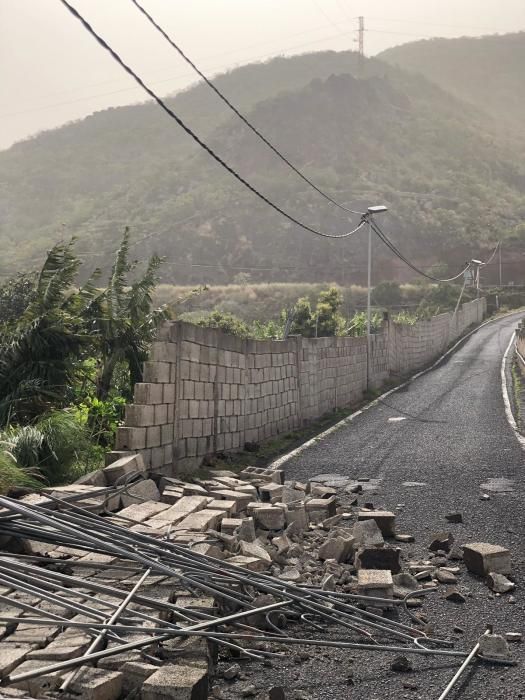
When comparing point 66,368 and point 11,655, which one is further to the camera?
point 66,368

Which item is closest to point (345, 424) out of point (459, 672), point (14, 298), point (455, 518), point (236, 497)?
point (455, 518)

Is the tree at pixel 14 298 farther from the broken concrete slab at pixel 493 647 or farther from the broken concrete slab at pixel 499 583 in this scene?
the broken concrete slab at pixel 493 647

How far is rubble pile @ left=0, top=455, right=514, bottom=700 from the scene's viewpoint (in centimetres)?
384

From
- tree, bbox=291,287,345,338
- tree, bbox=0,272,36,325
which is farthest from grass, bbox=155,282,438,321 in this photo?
tree, bbox=0,272,36,325

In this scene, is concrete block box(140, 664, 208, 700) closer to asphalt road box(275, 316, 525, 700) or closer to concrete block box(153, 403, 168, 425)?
asphalt road box(275, 316, 525, 700)

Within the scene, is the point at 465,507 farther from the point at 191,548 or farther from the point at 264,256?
the point at 264,256

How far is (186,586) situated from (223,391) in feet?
24.5

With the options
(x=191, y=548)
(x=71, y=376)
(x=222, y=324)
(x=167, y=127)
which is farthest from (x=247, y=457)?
(x=167, y=127)

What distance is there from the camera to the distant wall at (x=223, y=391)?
9820 millimetres

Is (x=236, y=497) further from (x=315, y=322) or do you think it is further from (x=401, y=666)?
(x=315, y=322)

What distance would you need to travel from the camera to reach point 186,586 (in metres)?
4.95

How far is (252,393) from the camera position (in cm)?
1380

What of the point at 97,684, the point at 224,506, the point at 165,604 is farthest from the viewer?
the point at 224,506

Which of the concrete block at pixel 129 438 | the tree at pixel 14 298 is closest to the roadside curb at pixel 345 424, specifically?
the concrete block at pixel 129 438
